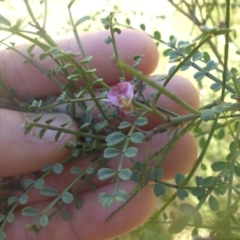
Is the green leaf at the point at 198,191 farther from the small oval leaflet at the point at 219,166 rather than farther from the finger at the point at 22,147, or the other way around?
the finger at the point at 22,147

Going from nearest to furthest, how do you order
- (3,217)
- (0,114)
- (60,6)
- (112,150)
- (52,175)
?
(112,150), (3,217), (0,114), (52,175), (60,6)

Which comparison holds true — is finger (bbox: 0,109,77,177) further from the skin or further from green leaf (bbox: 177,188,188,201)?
green leaf (bbox: 177,188,188,201)

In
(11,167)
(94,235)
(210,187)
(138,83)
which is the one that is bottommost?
(94,235)

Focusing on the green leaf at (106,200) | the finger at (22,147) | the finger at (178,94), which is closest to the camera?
the green leaf at (106,200)

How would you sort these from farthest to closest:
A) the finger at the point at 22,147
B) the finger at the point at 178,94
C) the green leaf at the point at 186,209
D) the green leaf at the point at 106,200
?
the finger at the point at 178,94
the finger at the point at 22,147
the green leaf at the point at 186,209
the green leaf at the point at 106,200

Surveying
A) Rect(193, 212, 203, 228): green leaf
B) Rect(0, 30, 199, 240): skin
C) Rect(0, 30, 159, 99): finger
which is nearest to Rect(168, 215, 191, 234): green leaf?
Rect(193, 212, 203, 228): green leaf

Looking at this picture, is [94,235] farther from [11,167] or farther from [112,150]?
[112,150]

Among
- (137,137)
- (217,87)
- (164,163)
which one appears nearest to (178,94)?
(164,163)

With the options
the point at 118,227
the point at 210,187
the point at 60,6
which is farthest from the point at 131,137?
the point at 60,6

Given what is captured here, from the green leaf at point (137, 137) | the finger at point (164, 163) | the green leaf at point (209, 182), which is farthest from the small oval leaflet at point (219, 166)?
the finger at point (164, 163)
